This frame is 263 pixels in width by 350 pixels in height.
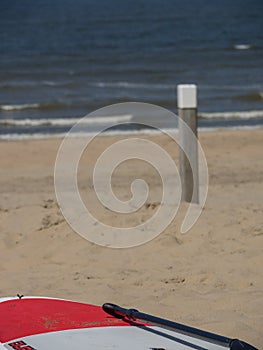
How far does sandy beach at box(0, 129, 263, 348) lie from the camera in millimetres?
5918

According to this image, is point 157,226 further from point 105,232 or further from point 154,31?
point 154,31

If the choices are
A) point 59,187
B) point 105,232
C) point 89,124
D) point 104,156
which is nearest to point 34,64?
point 89,124

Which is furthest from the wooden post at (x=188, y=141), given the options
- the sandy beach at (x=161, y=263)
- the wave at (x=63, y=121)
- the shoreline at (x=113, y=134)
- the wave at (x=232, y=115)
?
the wave at (x=232, y=115)

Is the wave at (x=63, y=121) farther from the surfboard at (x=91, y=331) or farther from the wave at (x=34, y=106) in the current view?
the surfboard at (x=91, y=331)

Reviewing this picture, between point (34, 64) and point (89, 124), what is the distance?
49.7ft

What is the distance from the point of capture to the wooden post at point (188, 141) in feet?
25.2

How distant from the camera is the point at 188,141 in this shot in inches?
307

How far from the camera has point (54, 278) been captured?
6.61 m

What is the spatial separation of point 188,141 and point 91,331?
3.82 m

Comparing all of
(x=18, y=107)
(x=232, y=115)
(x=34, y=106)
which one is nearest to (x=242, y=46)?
(x=34, y=106)

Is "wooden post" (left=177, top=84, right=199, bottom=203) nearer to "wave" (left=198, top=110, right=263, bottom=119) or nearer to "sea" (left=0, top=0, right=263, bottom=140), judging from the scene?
"sea" (left=0, top=0, right=263, bottom=140)

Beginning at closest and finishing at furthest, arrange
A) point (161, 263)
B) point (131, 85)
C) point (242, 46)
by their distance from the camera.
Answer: point (161, 263) < point (131, 85) < point (242, 46)

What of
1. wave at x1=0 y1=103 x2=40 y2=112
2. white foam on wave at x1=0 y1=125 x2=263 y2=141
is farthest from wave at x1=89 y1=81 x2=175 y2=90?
A: white foam on wave at x1=0 y1=125 x2=263 y2=141

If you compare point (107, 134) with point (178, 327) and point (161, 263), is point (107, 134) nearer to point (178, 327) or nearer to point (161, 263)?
point (161, 263)
